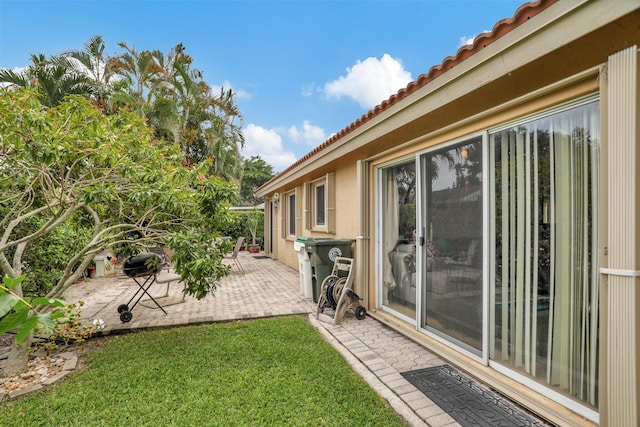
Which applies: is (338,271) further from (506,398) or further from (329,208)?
(506,398)

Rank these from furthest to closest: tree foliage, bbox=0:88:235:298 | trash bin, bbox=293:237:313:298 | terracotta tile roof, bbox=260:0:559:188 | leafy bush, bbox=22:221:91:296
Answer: trash bin, bbox=293:237:313:298, leafy bush, bbox=22:221:91:296, tree foliage, bbox=0:88:235:298, terracotta tile roof, bbox=260:0:559:188

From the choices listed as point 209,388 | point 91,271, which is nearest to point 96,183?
point 209,388

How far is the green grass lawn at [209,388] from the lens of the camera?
9.61 feet

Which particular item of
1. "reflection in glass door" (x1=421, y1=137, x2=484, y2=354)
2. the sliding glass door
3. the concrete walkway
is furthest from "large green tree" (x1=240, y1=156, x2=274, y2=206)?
the sliding glass door

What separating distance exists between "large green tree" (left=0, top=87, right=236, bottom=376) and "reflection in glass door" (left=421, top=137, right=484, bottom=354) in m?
2.67

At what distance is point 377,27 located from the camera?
40.8 ft

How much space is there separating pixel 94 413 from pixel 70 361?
5.03 ft

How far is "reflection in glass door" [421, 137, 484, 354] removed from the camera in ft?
12.2

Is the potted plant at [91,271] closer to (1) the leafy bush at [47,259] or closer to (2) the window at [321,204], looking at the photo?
(1) the leafy bush at [47,259]

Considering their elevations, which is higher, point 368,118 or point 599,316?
point 368,118

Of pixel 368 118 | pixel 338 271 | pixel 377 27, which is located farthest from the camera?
pixel 377 27

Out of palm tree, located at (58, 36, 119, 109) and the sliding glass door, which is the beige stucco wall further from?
palm tree, located at (58, 36, 119, 109)

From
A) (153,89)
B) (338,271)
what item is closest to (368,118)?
(338,271)

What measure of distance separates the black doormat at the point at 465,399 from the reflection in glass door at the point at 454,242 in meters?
0.48
